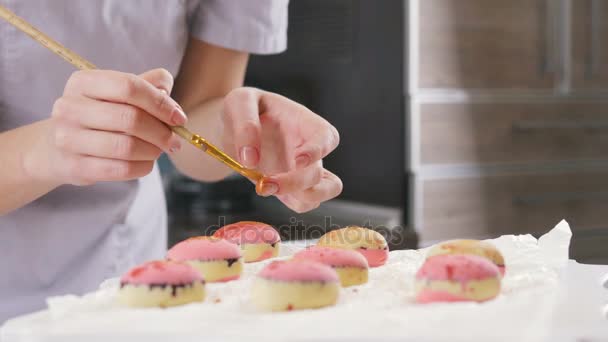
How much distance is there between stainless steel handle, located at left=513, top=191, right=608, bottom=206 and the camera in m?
2.14

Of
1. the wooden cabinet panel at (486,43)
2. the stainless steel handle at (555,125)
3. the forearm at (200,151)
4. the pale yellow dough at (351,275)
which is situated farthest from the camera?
the stainless steel handle at (555,125)

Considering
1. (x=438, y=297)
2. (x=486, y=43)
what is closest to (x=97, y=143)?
(x=438, y=297)

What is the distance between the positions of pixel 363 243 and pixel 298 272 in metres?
0.18

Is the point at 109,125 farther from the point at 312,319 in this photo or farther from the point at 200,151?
the point at 200,151

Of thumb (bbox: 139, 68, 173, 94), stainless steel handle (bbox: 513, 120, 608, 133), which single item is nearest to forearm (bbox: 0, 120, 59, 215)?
thumb (bbox: 139, 68, 173, 94)

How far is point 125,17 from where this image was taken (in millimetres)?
1047

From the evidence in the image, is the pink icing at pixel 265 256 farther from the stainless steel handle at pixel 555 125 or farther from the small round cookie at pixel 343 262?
the stainless steel handle at pixel 555 125

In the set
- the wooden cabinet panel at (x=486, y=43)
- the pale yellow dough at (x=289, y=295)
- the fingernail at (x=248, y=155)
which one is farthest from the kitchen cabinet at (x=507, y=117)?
the pale yellow dough at (x=289, y=295)

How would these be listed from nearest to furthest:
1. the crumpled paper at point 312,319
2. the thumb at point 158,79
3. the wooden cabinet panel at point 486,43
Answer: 1. the crumpled paper at point 312,319
2. the thumb at point 158,79
3. the wooden cabinet panel at point 486,43

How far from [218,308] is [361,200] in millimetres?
1586

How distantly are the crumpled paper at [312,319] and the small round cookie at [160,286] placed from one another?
0.01 meters

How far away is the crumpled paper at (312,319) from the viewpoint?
497mm

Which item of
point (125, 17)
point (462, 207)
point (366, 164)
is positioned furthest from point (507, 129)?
point (125, 17)
